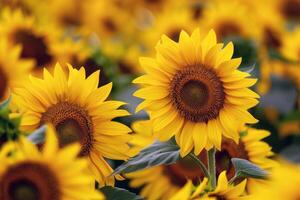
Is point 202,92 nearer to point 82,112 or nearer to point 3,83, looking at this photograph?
point 82,112

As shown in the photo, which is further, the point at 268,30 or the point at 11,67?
the point at 268,30

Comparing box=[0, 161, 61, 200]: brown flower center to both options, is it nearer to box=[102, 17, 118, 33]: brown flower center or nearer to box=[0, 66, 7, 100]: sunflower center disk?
box=[0, 66, 7, 100]: sunflower center disk

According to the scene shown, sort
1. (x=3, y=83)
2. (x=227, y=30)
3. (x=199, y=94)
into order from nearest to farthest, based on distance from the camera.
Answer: (x=199, y=94) → (x=3, y=83) → (x=227, y=30)

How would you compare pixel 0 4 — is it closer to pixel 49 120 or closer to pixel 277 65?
pixel 277 65

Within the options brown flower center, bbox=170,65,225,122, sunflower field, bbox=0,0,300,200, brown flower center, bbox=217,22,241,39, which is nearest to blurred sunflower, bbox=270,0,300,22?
brown flower center, bbox=217,22,241,39

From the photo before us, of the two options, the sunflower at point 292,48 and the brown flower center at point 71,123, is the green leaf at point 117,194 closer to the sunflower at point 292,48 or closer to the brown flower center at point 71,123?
the brown flower center at point 71,123

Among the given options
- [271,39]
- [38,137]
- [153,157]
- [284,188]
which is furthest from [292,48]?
[284,188]

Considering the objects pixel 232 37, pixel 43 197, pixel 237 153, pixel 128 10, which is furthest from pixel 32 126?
Answer: pixel 128 10
